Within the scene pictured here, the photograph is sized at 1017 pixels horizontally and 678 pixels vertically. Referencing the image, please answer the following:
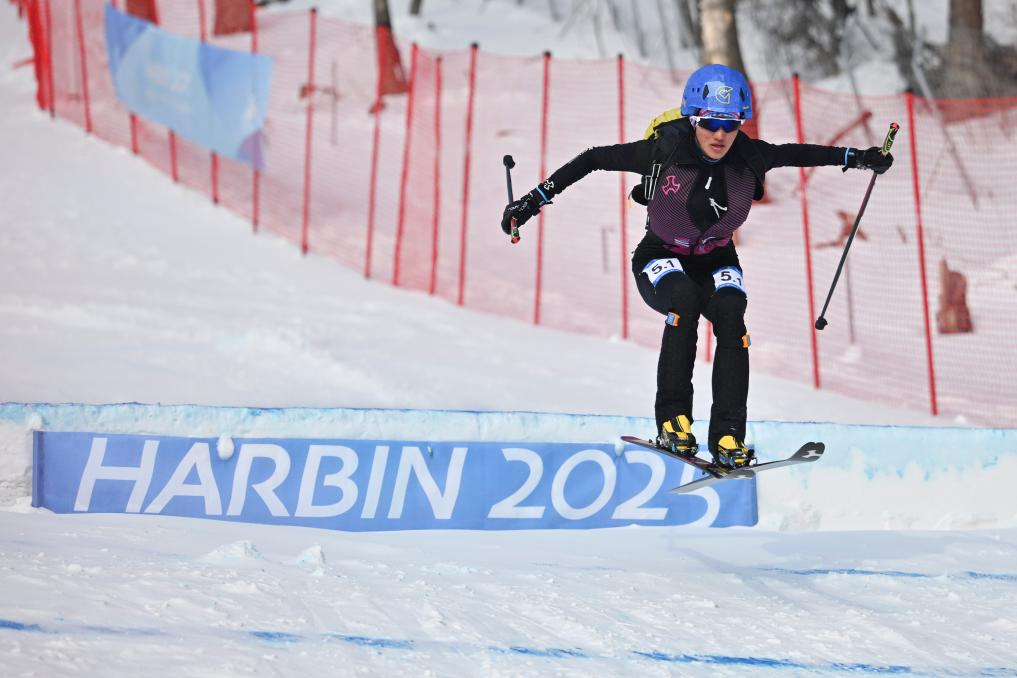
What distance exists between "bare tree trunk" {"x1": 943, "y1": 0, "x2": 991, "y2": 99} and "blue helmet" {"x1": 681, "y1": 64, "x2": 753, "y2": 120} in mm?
14057

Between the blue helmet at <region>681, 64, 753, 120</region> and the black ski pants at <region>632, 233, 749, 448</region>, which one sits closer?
the blue helmet at <region>681, 64, 753, 120</region>

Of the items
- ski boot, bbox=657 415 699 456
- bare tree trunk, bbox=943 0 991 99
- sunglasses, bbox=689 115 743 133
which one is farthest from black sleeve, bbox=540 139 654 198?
bare tree trunk, bbox=943 0 991 99

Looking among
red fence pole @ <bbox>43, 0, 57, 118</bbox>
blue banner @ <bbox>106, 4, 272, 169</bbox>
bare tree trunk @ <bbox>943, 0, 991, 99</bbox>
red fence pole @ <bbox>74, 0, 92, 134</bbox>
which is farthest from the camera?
bare tree trunk @ <bbox>943, 0, 991, 99</bbox>

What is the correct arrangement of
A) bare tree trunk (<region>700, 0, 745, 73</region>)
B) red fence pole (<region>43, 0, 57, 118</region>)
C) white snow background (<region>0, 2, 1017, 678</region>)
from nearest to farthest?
1. white snow background (<region>0, 2, 1017, 678</region>)
2. bare tree trunk (<region>700, 0, 745, 73</region>)
3. red fence pole (<region>43, 0, 57, 118</region>)

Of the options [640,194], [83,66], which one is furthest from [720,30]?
[640,194]

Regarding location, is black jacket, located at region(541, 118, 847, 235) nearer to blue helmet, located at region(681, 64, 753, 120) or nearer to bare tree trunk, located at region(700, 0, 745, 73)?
blue helmet, located at region(681, 64, 753, 120)

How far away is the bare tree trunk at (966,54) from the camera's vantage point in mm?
18141

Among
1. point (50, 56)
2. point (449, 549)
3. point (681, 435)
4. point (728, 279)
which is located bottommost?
point (449, 549)

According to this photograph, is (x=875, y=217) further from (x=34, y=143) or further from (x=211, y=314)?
(x=34, y=143)

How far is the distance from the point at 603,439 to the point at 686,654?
2076 mm

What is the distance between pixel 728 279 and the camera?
221 inches

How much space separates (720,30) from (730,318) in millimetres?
9450

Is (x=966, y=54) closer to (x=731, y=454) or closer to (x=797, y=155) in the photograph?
(x=797, y=155)

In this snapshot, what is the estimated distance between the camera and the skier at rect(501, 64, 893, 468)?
5465 millimetres
